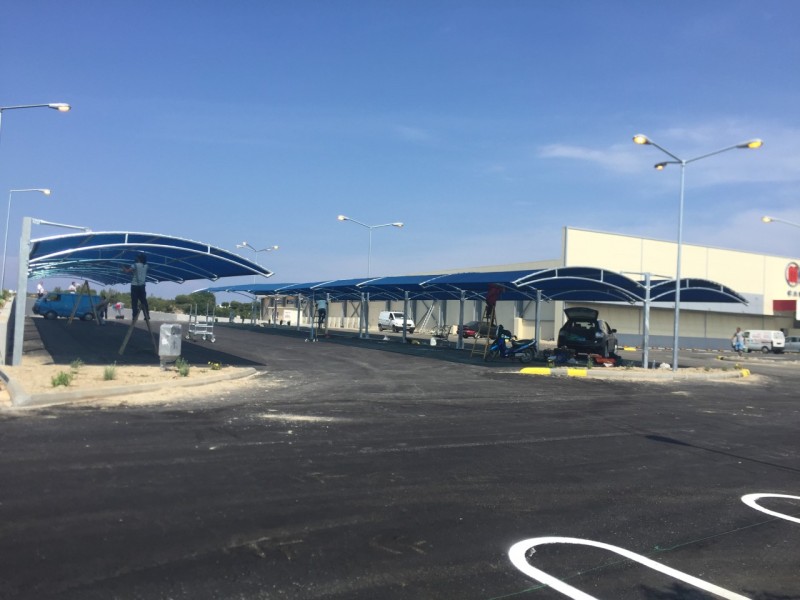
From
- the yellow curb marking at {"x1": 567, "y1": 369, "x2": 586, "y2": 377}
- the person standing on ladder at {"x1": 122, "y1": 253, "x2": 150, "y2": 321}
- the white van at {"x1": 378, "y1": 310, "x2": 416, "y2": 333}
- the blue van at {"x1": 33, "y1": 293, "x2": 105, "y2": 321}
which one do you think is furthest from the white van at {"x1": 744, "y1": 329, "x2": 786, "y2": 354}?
the blue van at {"x1": 33, "y1": 293, "x2": 105, "y2": 321}

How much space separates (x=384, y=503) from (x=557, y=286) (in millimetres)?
23257

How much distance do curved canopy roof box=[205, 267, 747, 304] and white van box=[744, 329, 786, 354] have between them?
23.8 meters

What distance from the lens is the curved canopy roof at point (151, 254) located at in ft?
55.2

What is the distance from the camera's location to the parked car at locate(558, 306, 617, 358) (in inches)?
1021

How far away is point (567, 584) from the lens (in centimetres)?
461

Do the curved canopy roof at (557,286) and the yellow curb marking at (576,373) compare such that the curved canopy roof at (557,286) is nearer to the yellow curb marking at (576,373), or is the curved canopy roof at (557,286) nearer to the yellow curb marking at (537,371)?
the yellow curb marking at (537,371)

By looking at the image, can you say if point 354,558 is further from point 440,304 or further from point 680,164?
point 440,304

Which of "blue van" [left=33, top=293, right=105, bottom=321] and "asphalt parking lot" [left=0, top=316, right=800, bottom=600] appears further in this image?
"blue van" [left=33, top=293, right=105, bottom=321]

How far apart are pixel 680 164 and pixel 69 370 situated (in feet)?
68.4

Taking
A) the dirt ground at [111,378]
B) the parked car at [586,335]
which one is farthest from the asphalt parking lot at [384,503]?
the parked car at [586,335]

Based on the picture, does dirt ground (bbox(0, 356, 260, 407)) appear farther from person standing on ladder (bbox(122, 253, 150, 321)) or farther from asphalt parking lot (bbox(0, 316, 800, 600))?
person standing on ladder (bbox(122, 253, 150, 321))

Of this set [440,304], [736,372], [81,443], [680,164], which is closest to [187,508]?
[81,443]

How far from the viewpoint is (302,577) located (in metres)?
4.47

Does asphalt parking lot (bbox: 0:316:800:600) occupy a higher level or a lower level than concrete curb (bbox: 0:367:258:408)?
lower
